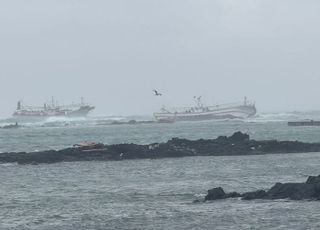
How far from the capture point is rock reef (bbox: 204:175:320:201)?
35781 mm

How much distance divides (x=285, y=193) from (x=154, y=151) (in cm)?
2948

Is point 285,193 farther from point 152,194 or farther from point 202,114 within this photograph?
point 202,114

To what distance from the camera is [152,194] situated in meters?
39.9

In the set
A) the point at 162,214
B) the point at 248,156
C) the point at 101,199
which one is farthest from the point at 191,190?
the point at 248,156

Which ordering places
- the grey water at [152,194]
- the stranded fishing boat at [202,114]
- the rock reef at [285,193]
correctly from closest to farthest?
the grey water at [152,194], the rock reef at [285,193], the stranded fishing boat at [202,114]

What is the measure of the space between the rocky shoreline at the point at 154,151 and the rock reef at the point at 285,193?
2698cm

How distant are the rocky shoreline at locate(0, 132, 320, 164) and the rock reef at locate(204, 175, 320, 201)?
26978mm

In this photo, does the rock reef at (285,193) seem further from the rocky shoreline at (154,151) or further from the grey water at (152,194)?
the rocky shoreline at (154,151)

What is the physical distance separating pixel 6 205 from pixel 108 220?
6.76 m

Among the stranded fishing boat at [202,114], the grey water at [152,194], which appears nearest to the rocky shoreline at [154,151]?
the grey water at [152,194]

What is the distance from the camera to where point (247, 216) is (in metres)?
32.1

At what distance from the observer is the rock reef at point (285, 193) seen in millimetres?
35781

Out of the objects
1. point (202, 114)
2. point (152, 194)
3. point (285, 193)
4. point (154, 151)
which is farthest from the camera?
point (202, 114)

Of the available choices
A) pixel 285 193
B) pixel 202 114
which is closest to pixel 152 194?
pixel 285 193
